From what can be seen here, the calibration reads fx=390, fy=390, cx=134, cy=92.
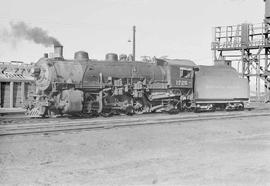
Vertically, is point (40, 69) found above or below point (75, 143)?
above

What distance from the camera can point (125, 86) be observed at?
21922mm

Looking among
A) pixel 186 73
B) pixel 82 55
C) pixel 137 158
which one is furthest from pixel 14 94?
pixel 137 158

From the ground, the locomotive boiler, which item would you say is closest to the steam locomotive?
the locomotive boiler

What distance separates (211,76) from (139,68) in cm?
573

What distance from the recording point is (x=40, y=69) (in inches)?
822

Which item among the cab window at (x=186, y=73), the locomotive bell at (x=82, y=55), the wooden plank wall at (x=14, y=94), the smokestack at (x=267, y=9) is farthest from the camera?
the smokestack at (x=267, y=9)

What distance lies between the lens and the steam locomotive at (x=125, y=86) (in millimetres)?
19797

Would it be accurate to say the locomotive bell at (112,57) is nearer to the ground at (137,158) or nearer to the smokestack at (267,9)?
the ground at (137,158)

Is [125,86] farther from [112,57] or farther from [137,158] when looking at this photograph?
[137,158]

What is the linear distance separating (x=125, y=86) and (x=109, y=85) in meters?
1.04

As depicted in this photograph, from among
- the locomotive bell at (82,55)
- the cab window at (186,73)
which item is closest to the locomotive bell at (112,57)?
the locomotive bell at (82,55)

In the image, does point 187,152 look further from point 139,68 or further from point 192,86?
point 192,86

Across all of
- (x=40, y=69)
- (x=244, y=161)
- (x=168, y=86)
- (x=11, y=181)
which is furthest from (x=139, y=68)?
(x=11, y=181)

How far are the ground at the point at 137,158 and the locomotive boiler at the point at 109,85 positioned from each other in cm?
585
